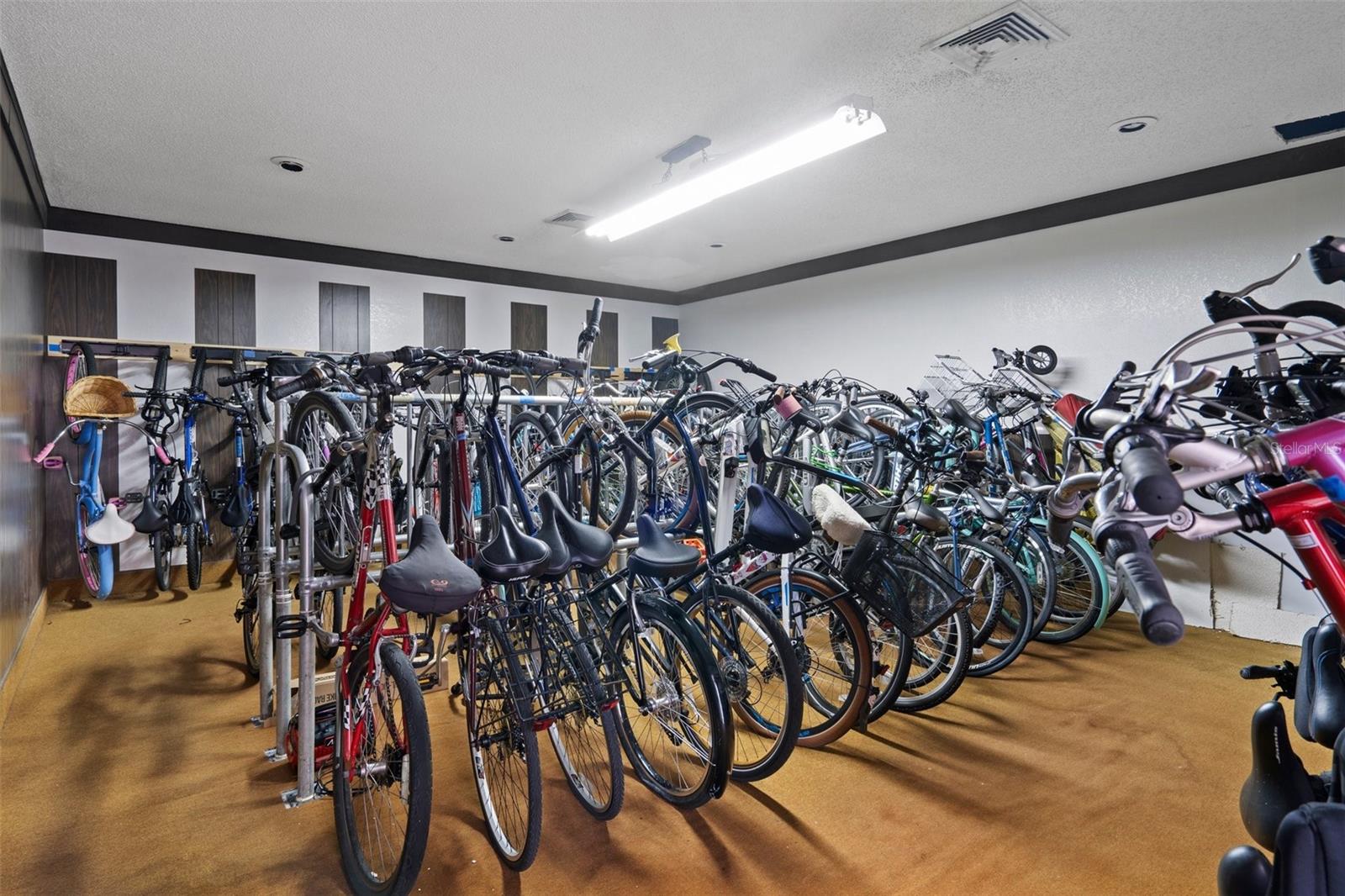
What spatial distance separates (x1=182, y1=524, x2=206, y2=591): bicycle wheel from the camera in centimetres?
484

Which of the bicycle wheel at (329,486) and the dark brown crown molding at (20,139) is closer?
the bicycle wheel at (329,486)

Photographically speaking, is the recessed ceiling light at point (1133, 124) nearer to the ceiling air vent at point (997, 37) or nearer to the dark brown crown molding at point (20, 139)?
the ceiling air vent at point (997, 37)

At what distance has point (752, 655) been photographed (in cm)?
228

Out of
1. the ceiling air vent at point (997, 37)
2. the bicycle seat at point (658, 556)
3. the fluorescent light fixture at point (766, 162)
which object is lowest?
the bicycle seat at point (658, 556)

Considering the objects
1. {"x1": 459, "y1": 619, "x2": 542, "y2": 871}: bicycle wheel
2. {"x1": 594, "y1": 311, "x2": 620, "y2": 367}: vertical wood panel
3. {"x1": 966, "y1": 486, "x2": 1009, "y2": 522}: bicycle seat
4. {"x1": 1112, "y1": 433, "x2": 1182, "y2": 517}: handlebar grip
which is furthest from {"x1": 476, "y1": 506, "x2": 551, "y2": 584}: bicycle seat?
{"x1": 594, "y1": 311, "x2": 620, "y2": 367}: vertical wood panel

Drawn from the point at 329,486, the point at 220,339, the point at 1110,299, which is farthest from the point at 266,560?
the point at 1110,299

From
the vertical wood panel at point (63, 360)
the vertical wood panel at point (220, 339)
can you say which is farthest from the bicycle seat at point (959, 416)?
the vertical wood panel at point (63, 360)

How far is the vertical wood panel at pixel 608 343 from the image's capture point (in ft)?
25.2

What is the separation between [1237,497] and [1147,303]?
3432 millimetres

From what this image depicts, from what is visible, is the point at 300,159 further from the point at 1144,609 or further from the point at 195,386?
Result: the point at 1144,609

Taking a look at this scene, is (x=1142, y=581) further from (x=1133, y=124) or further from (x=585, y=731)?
(x=1133, y=124)

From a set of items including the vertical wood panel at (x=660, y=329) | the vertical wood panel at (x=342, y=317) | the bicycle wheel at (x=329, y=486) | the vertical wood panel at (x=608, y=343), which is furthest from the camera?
the vertical wood panel at (x=660, y=329)

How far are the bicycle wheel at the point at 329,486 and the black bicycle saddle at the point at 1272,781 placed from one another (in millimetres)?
2299

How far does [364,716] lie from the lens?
1.78 meters
